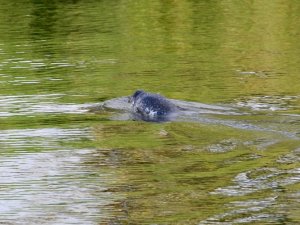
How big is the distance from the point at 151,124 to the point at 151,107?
58cm

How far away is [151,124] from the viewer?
12.1 metres

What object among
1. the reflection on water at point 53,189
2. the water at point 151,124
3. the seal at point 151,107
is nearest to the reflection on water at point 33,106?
the water at point 151,124

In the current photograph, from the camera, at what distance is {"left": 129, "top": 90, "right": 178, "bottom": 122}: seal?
12.5 meters

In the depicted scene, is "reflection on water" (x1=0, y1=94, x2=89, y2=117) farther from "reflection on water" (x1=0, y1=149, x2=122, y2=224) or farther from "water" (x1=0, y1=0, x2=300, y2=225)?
"reflection on water" (x1=0, y1=149, x2=122, y2=224)

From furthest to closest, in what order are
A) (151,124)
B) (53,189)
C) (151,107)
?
(151,107) → (151,124) → (53,189)

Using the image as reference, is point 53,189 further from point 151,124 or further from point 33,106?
point 33,106

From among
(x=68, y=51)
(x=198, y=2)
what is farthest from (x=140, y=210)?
(x=198, y=2)

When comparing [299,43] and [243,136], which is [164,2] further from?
[243,136]

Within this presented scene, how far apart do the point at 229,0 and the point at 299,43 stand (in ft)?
21.1

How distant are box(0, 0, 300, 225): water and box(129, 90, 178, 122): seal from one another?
0.24 m

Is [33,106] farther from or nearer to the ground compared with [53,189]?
nearer to the ground

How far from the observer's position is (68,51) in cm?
1781

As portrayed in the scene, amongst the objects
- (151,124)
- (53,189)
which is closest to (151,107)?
(151,124)

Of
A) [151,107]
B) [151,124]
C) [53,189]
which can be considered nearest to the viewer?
[53,189]
